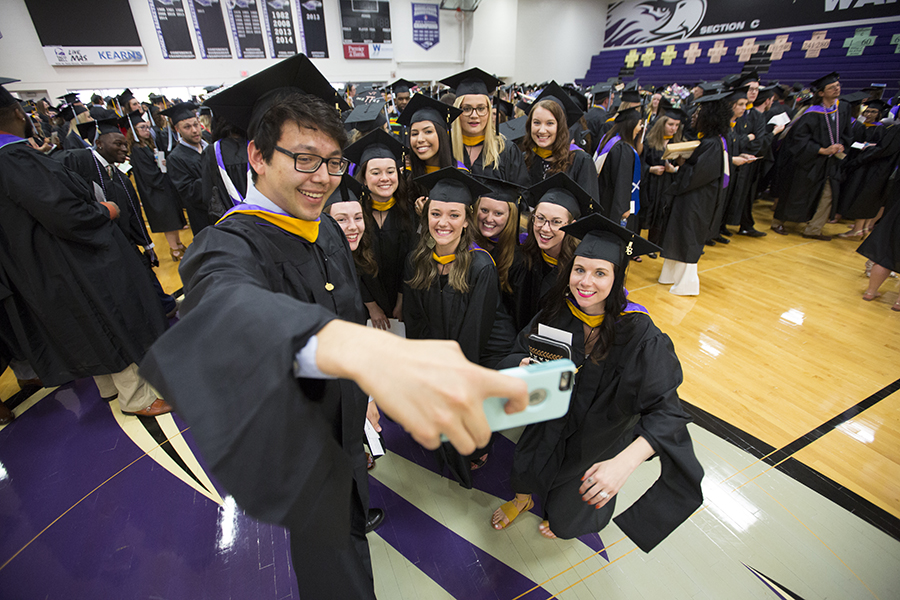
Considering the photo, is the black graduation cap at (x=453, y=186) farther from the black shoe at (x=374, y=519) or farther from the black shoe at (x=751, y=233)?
the black shoe at (x=751, y=233)

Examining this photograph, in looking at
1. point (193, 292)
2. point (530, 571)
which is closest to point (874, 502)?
point (530, 571)

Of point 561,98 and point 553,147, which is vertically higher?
point 561,98

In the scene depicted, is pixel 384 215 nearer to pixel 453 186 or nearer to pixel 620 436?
pixel 453 186

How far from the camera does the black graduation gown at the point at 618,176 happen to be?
4273 mm

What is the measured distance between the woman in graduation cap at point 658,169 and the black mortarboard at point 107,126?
6084 mm

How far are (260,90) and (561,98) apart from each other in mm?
3048

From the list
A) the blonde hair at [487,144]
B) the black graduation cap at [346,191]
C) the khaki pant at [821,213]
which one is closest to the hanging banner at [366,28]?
the blonde hair at [487,144]

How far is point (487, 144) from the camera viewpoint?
3250 mm

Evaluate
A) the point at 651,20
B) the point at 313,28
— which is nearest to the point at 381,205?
the point at 313,28

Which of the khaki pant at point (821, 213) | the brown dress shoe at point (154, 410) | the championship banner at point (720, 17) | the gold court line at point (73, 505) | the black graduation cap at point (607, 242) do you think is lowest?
the gold court line at point (73, 505)

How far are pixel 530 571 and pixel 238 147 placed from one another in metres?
3.61

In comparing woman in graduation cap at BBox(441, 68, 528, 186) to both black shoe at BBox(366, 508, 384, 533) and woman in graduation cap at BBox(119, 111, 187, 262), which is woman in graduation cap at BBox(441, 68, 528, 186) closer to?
black shoe at BBox(366, 508, 384, 533)

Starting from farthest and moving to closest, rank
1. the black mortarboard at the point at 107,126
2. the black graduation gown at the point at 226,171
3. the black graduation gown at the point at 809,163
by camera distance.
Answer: the black graduation gown at the point at 809,163
the black mortarboard at the point at 107,126
the black graduation gown at the point at 226,171

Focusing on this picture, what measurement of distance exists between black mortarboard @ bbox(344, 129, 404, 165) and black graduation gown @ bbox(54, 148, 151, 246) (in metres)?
2.10
